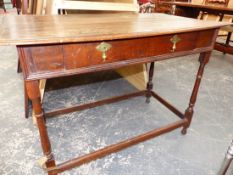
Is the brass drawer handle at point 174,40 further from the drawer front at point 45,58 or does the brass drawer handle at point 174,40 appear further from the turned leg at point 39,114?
the turned leg at point 39,114

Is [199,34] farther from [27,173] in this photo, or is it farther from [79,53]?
[27,173]

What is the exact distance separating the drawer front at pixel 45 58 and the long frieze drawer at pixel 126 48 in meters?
0.03

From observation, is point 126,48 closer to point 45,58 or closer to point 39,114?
point 45,58

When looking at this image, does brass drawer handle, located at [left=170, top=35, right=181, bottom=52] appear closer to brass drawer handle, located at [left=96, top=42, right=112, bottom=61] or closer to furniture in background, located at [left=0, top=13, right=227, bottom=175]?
furniture in background, located at [left=0, top=13, right=227, bottom=175]

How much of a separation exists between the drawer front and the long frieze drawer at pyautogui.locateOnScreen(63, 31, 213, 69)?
0.10 feet

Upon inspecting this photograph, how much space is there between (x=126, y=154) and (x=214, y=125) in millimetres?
896

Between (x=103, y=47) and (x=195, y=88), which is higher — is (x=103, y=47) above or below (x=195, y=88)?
above

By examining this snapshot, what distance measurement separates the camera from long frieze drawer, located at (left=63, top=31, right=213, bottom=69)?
0.87 metres

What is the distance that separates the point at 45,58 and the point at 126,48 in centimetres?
39

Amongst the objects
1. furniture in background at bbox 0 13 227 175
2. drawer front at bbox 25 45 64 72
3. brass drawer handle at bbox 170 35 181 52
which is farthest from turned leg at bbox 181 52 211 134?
drawer front at bbox 25 45 64 72

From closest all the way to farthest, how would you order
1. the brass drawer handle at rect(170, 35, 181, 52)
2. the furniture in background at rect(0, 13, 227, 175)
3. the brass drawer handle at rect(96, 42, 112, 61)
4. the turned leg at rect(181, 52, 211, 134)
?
the furniture in background at rect(0, 13, 227, 175)
the brass drawer handle at rect(96, 42, 112, 61)
the brass drawer handle at rect(170, 35, 181, 52)
the turned leg at rect(181, 52, 211, 134)

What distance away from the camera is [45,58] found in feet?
2.66

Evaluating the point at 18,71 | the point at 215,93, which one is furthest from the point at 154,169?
the point at 18,71

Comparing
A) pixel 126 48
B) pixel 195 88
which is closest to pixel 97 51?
pixel 126 48
